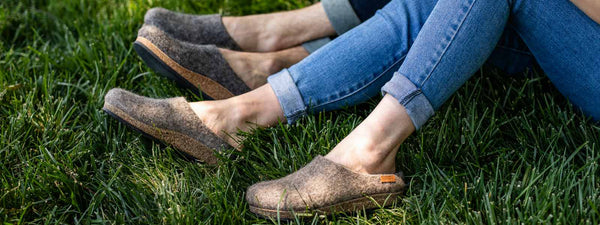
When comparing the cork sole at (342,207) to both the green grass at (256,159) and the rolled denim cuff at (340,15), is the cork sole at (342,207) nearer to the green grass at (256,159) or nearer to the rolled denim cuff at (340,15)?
the green grass at (256,159)

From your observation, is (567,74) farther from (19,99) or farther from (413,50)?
(19,99)

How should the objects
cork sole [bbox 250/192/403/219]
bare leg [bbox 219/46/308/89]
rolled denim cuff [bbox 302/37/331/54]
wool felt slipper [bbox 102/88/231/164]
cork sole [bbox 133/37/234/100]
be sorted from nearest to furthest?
1. cork sole [bbox 250/192/403/219]
2. wool felt slipper [bbox 102/88/231/164]
3. cork sole [bbox 133/37/234/100]
4. bare leg [bbox 219/46/308/89]
5. rolled denim cuff [bbox 302/37/331/54]

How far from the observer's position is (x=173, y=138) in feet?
5.57

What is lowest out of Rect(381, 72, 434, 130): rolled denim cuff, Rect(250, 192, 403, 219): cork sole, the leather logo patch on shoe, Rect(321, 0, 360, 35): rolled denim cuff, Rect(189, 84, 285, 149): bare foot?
Rect(250, 192, 403, 219): cork sole

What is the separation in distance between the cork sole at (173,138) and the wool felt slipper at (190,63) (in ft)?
0.73

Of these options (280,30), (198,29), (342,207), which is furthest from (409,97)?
(198,29)

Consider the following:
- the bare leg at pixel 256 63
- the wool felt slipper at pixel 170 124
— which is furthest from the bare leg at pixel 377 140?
the bare leg at pixel 256 63

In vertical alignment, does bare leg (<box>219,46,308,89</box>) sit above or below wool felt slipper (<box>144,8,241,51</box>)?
below

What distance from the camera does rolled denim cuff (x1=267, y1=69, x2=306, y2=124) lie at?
5.64 ft

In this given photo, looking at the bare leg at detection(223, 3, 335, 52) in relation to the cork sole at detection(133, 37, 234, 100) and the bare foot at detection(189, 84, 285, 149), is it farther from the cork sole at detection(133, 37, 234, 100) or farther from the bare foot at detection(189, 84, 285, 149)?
the bare foot at detection(189, 84, 285, 149)

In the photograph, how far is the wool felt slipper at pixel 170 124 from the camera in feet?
5.52

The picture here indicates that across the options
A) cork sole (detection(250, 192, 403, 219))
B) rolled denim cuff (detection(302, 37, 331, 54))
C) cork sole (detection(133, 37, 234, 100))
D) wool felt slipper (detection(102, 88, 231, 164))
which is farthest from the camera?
rolled denim cuff (detection(302, 37, 331, 54))

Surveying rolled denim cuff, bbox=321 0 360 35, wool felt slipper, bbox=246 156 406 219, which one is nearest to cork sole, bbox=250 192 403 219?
wool felt slipper, bbox=246 156 406 219

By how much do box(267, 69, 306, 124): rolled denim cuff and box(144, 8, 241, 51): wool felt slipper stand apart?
0.42 m
